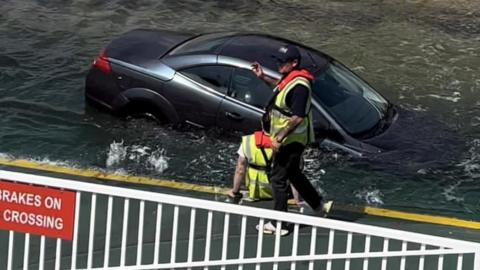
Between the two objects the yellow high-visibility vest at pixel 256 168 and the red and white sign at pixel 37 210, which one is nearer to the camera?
the red and white sign at pixel 37 210

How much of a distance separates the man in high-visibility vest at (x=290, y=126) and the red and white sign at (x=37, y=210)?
8.57 ft

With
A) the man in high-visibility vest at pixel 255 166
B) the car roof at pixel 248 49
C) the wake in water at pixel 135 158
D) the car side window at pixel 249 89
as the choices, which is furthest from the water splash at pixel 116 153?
the man in high-visibility vest at pixel 255 166

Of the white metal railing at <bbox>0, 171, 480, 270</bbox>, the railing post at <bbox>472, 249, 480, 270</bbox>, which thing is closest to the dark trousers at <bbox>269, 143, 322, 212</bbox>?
the white metal railing at <bbox>0, 171, 480, 270</bbox>

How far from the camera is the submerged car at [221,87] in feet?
29.5

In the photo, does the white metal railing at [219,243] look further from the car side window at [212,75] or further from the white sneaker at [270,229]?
the car side window at [212,75]

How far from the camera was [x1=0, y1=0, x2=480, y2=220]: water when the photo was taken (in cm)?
881

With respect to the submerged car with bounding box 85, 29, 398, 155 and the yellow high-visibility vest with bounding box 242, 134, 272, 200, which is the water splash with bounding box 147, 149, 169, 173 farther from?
the yellow high-visibility vest with bounding box 242, 134, 272, 200

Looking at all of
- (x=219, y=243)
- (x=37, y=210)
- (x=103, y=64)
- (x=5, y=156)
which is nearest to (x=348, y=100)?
(x=103, y=64)

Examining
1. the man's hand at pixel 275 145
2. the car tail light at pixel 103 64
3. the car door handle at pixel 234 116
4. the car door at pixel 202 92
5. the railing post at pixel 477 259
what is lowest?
the railing post at pixel 477 259

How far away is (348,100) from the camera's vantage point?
927cm

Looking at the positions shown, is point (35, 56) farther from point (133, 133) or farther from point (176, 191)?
point (176, 191)

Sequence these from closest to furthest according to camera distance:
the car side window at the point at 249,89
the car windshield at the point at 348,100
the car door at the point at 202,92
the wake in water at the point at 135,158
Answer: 1. the car windshield at the point at 348,100
2. the wake in water at the point at 135,158
3. the car side window at the point at 249,89
4. the car door at the point at 202,92

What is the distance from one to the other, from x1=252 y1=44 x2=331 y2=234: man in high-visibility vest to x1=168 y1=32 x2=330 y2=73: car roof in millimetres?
2065

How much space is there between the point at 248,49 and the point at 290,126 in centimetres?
277
